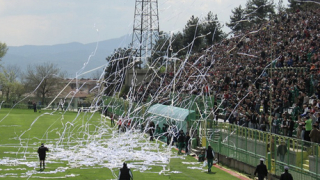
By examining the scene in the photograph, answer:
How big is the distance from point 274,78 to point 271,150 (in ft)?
27.3

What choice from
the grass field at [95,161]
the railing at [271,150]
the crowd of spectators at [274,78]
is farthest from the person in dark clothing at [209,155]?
the crowd of spectators at [274,78]

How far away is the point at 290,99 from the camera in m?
27.0

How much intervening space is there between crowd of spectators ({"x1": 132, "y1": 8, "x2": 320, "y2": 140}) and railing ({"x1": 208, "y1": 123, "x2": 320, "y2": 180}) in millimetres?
1278

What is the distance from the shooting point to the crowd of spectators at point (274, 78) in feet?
83.1

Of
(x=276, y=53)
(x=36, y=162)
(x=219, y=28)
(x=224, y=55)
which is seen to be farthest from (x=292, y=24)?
(x=219, y=28)

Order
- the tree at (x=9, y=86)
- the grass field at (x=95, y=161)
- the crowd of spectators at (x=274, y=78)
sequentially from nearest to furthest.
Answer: the grass field at (x=95, y=161) < the crowd of spectators at (x=274, y=78) < the tree at (x=9, y=86)

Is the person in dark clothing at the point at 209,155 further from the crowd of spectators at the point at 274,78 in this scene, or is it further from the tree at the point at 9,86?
the tree at the point at 9,86

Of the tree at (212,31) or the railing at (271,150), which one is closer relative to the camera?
the railing at (271,150)

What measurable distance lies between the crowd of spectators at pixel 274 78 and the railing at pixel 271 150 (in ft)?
4.19

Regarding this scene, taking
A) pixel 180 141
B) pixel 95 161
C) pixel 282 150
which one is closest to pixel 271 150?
pixel 282 150

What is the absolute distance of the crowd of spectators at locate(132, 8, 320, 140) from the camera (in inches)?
998

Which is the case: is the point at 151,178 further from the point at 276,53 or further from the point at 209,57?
the point at 209,57

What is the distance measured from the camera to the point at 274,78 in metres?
29.1

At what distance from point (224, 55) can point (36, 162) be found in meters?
20.7
